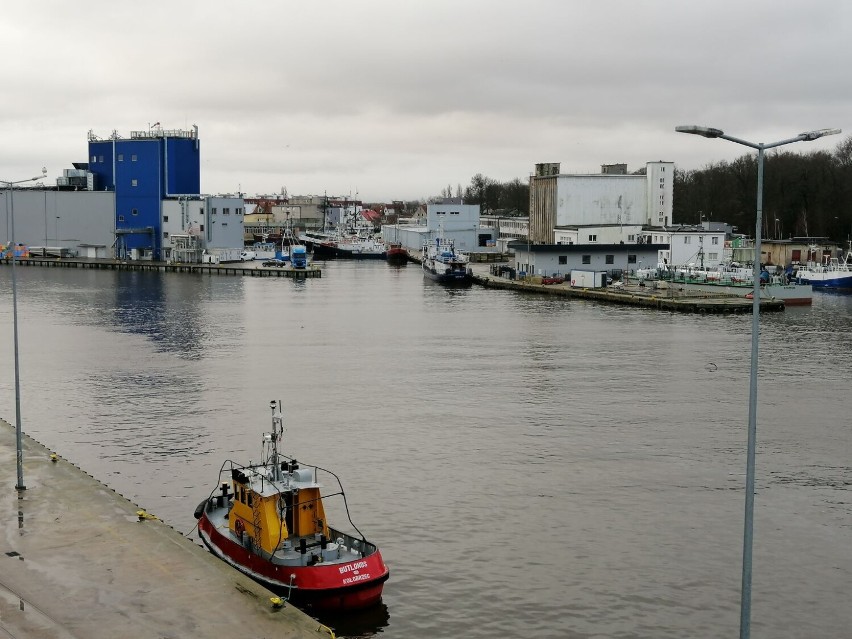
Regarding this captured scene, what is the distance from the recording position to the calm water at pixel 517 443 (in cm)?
1778

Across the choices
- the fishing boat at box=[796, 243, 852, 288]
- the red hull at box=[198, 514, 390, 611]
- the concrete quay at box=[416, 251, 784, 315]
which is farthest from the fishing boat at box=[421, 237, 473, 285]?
the red hull at box=[198, 514, 390, 611]

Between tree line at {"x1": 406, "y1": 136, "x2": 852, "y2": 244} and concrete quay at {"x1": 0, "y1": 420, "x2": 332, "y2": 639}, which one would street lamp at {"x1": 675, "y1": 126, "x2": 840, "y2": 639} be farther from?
tree line at {"x1": 406, "y1": 136, "x2": 852, "y2": 244}

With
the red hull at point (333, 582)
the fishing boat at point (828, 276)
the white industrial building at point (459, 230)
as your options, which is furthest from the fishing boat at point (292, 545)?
the white industrial building at point (459, 230)

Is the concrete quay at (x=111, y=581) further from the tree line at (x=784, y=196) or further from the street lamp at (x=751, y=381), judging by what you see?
the tree line at (x=784, y=196)

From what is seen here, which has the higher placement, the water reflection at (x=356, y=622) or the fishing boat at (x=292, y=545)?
the fishing boat at (x=292, y=545)

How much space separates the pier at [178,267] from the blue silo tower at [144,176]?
327 cm

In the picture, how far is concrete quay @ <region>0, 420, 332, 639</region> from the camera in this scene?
14.1m

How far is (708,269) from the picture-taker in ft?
256

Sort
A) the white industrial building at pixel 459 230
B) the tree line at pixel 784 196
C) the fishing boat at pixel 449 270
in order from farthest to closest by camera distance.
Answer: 1. the white industrial building at pixel 459 230
2. the tree line at pixel 784 196
3. the fishing boat at pixel 449 270

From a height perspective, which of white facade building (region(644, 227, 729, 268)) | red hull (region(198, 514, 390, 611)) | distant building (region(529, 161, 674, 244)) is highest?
distant building (region(529, 161, 674, 244))

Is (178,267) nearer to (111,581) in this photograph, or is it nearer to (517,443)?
(517,443)

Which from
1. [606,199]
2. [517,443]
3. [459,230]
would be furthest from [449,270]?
[517,443]

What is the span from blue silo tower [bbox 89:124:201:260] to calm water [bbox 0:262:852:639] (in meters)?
46.8

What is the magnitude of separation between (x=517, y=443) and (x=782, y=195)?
316 feet
